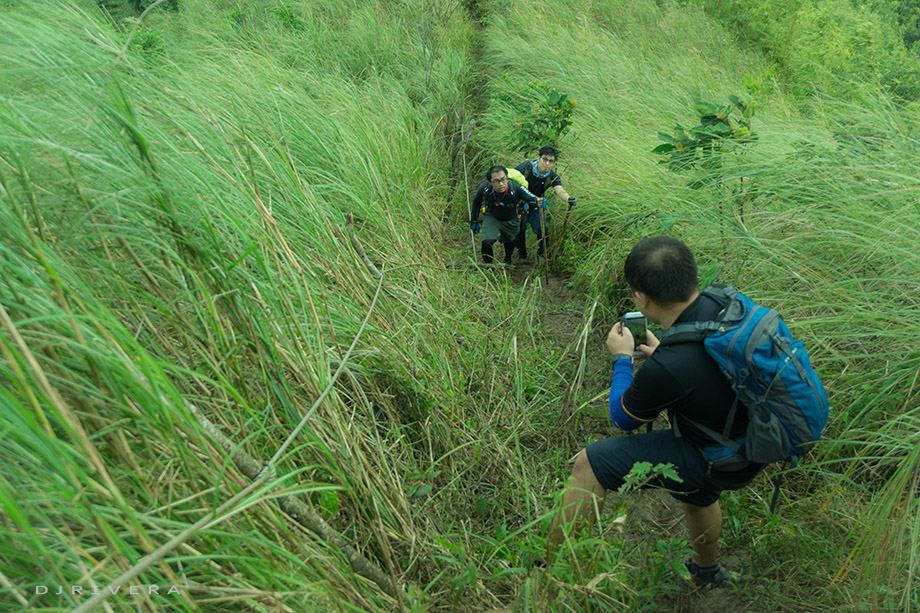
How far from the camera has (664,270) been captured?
2.08m

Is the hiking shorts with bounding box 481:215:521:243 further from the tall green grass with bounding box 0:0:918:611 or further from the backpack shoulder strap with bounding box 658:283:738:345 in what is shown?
the backpack shoulder strap with bounding box 658:283:738:345

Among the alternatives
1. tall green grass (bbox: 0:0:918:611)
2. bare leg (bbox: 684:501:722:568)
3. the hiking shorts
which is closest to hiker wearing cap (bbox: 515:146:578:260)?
the hiking shorts

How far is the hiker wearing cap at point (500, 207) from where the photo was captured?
5234 millimetres

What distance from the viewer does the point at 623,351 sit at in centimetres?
252

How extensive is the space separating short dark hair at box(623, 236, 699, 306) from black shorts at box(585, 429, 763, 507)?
1.85ft

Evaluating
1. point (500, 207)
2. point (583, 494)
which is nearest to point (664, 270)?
point (583, 494)

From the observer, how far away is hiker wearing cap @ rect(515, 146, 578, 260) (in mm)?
5198

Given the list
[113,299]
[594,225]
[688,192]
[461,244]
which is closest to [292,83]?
[461,244]

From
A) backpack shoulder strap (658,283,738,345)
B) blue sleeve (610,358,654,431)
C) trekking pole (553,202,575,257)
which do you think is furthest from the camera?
trekking pole (553,202,575,257)

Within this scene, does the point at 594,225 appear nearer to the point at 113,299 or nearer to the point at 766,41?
the point at 113,299

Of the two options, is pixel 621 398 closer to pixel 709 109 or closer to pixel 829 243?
pixel 829 243

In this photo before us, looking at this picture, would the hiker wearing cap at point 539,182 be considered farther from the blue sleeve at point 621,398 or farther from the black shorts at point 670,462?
the black shorts at point 670,462

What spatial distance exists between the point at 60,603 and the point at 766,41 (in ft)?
46.0

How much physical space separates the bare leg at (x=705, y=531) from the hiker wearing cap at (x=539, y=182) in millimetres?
3093
